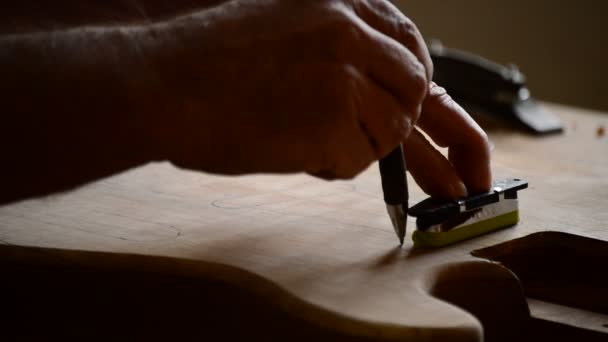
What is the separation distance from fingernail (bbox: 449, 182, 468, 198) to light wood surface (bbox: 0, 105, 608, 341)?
0.05m

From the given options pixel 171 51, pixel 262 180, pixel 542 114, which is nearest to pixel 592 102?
pixel 542 114

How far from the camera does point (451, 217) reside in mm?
840

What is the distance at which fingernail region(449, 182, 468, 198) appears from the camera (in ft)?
2.84

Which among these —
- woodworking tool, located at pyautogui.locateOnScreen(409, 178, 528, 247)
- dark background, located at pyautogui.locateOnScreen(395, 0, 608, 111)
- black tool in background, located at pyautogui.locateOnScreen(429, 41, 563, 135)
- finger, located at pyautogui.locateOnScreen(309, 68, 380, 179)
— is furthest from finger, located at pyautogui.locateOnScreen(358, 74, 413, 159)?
dark background, located at pyautogui.locateOnScreen(395, 0, 608, 111)

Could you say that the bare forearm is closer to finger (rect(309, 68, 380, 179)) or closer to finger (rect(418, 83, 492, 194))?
finger (rect(309, 68, 380, 179))

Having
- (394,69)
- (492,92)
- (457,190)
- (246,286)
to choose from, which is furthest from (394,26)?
(492,92)

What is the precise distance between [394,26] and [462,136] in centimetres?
15

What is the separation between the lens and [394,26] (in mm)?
814

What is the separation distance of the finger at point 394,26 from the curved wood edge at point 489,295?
190 millimetres

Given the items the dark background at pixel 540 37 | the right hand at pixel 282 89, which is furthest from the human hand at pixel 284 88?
the dark background at pixel 540 37

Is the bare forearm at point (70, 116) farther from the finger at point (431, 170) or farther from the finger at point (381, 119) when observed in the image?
the finger at point (431, 170)

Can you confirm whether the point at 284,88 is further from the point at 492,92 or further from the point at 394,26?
the point at 492,92

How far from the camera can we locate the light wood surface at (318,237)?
68cm

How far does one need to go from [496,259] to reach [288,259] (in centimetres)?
23
